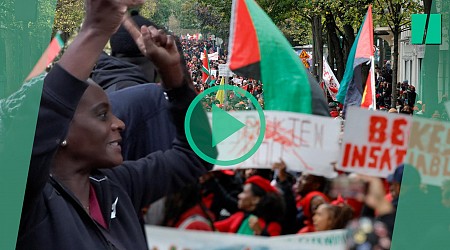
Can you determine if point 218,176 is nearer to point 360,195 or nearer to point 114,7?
point 360,195

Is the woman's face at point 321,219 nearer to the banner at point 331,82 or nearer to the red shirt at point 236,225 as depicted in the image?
the red shirt at point 236,225

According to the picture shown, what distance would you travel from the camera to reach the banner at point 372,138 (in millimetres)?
1738

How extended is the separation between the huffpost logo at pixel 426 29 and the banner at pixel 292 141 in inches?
12.6

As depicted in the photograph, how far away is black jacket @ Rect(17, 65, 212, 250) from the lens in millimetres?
1600

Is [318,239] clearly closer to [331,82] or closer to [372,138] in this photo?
[372,138]

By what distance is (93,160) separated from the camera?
6.24 ft

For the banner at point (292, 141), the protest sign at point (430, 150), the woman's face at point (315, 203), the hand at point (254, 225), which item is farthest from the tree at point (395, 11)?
the hand at point (254, 225)

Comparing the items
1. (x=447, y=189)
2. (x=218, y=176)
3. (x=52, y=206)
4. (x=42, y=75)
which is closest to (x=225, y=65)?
(x=218, y=176)

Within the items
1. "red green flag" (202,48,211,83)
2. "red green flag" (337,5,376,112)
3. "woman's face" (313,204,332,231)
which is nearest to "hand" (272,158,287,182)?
"woman's face" (313,204,332,231)

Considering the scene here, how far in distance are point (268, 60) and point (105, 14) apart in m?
0.40

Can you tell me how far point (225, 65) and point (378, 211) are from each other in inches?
19.2

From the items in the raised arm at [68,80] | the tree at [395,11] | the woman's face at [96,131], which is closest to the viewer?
the raised arm at [68,80]

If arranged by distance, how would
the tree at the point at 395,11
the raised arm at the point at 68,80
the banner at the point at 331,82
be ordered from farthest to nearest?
the banner at the point at 331,82 → the tree at the point at 395,11 → the raised arm at the point at 68,80

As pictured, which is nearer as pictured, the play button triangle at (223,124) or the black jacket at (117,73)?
the play button triangle at (223,124)
